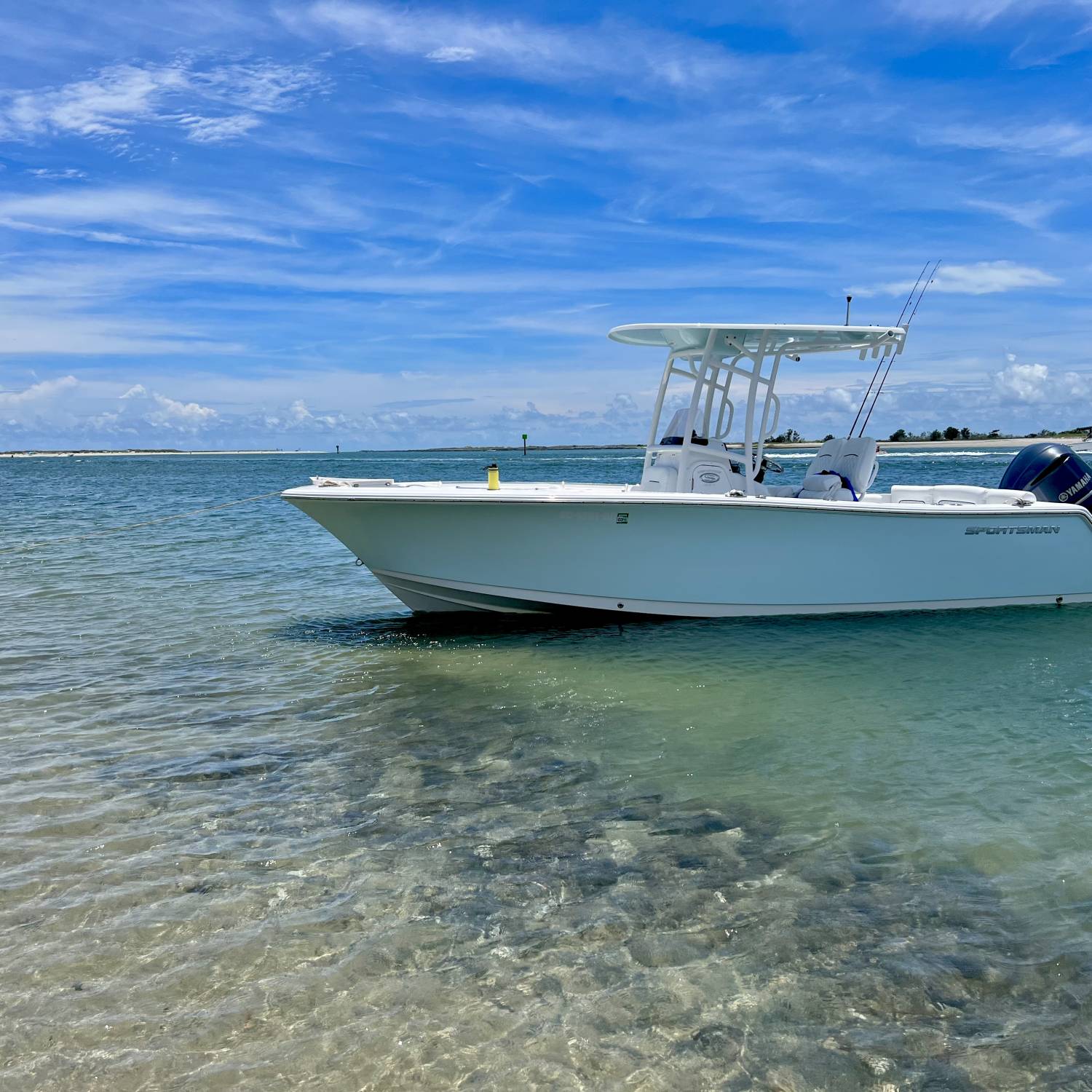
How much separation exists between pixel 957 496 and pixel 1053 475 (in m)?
1.22

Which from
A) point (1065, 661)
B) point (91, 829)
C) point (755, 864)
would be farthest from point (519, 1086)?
point (1065, 661)

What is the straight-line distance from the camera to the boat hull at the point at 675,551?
9242mm

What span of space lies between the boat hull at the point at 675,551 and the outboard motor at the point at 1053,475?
21.3 inches

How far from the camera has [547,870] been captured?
14.4 ft

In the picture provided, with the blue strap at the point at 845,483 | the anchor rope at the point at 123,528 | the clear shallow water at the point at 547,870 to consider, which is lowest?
the clear shallow water at the point at 547,870

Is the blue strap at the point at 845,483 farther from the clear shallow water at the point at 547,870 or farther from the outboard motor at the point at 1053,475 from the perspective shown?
the outboard motor at the point at 1053,475

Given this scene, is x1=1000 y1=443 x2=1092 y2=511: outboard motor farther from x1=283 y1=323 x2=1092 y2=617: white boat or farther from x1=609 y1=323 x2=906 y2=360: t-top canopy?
x1=609 y1=323 x2=906 y2=360: t-top canopy

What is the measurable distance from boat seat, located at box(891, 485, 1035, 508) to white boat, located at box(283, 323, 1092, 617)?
0.03 meters

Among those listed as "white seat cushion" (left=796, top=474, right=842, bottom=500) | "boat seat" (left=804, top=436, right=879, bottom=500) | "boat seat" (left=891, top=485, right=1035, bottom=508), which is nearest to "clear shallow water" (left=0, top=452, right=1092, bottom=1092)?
"white seat cushion" (left=796, top=474, right=842, bottom=500)

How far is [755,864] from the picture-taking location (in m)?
4.43

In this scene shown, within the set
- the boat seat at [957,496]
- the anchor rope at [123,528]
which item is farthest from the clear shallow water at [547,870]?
the boat seat at [957,496]

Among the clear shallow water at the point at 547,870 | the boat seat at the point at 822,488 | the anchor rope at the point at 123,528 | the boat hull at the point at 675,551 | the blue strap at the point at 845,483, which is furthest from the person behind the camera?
the blue strap at the point at 845,483

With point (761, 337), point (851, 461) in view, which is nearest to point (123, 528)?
point (761, 337)

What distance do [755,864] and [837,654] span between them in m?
4.96
